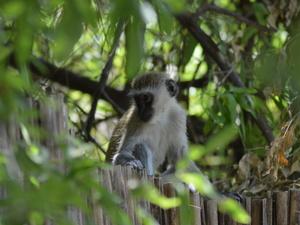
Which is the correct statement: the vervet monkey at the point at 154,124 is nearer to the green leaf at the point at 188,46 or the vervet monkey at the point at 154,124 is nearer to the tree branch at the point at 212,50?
the green leaf at the point at 188,46

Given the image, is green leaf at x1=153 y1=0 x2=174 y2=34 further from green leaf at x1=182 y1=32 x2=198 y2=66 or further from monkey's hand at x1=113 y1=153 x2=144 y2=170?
green leaf at x1=182 y1=32 x2=198 y2=66

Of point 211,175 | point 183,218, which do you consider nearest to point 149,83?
point 211,175

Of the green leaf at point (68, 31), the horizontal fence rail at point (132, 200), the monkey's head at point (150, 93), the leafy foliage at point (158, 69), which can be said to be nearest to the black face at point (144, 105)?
the monkey's head at point (150, 93)

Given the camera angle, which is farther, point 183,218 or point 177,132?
point 177,132

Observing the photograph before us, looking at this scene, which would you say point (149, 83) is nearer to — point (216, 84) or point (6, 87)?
point (216, 84)

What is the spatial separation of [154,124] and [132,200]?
9.93 ft

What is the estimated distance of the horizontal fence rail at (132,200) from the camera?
2.54m

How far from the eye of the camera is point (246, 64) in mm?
6242

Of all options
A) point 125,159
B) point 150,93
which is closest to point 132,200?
point 125,159

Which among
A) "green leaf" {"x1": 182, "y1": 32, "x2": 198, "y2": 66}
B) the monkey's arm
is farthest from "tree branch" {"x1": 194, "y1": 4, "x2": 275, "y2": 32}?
the monkey's arm

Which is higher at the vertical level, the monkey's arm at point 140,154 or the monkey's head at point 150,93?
the monkey's head at point 150,93

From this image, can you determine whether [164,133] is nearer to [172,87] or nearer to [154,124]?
[154,124]

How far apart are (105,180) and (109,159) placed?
2900 mm

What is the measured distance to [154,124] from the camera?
19.9 feet
